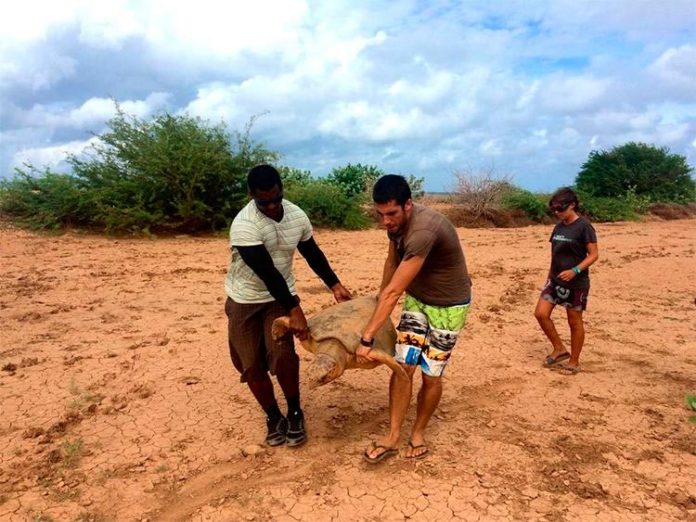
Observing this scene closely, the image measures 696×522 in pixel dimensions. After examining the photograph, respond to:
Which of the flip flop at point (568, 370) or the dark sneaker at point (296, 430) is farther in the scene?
the flip flop at point (568, 370)

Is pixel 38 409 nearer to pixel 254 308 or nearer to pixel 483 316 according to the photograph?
pixel 254 308

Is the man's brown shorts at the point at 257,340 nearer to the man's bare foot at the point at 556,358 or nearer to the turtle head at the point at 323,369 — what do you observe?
the turtle head at the point at 323,369

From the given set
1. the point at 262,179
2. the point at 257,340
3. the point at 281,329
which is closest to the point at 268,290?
the point at 281,329

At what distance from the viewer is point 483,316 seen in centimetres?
631

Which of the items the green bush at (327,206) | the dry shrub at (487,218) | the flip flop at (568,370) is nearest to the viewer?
the flip flop at (568,370)

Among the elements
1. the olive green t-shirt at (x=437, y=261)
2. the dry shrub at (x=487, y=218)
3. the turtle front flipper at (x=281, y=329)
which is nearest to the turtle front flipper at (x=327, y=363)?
the turtle front flipper at (x=281, y=329)

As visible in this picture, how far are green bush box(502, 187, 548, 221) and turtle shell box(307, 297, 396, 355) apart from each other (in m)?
14.9

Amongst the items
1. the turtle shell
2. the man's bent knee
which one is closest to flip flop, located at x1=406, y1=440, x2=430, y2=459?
the man's bent knee

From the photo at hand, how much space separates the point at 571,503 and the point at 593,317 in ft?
12.8

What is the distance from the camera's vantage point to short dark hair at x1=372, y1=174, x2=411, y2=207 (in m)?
2.85

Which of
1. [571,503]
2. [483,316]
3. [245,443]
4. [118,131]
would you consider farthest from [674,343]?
[118,131]

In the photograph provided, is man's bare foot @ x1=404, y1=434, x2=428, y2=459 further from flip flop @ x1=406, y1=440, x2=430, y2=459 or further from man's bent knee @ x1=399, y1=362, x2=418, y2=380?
man's bent knee @ x1=399, y1=362, x2=418, y2=380

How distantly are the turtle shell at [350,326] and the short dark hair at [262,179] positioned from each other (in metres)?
0.77

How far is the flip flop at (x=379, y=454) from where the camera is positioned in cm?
318
